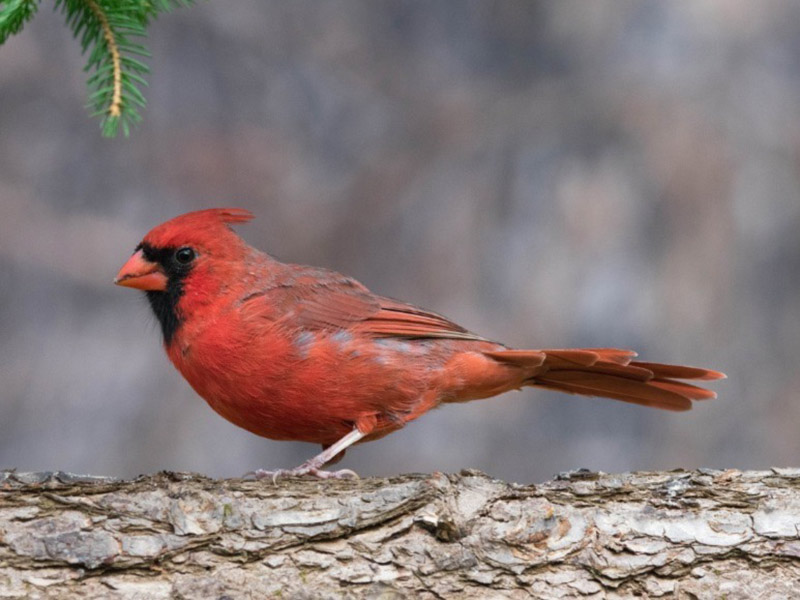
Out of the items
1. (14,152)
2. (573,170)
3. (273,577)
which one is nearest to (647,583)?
(273,577)

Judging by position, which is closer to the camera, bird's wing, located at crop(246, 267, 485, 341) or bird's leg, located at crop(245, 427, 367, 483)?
bird's leg, located at crop(245, 427, 367, 483)

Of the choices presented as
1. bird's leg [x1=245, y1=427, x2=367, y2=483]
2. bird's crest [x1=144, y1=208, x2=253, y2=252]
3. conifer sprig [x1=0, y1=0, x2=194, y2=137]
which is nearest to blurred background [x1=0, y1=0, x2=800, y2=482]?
bird's crest [x1=144, y1=208, x2=253, y2=252]

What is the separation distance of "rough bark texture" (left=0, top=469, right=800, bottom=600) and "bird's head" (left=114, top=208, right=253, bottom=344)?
719 mm

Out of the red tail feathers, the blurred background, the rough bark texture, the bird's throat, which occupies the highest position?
the blurred background

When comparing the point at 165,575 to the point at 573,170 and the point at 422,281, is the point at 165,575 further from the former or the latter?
the point at 573,170

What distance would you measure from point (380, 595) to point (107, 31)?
152 cm

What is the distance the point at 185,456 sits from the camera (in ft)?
16.0

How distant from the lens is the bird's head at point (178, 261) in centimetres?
368

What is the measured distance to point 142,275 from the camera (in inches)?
145

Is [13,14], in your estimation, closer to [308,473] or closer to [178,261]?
[178,261]

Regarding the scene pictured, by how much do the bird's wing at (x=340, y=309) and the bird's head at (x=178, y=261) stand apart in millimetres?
176

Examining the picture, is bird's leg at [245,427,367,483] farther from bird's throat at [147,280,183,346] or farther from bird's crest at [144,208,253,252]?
bird's crest at [144,208,253,252]

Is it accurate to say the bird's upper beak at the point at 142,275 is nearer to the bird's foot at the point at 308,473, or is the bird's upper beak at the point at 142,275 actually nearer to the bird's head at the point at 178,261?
the bird's head at the point at 178,261

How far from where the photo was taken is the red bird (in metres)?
3.50
